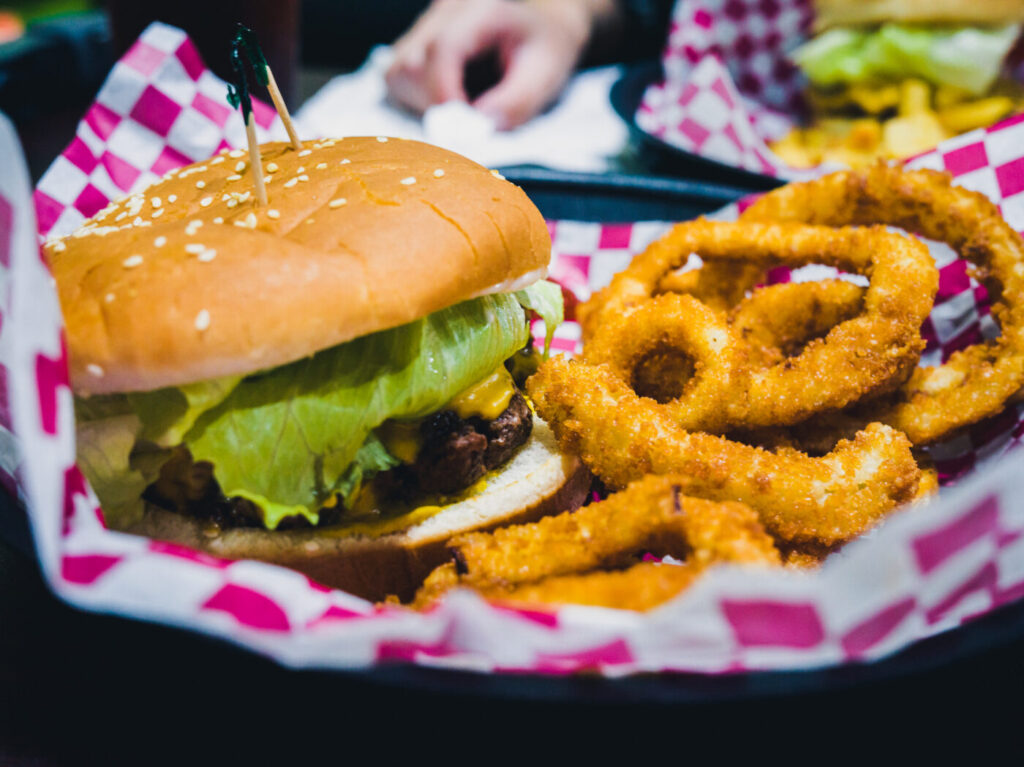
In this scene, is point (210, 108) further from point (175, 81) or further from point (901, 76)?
point (901, 76)

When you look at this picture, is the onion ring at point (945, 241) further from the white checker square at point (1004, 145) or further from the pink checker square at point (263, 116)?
the pink checker square at point (263, 116)

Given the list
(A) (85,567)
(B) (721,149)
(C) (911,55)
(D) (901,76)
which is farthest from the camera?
(D) (901,76)

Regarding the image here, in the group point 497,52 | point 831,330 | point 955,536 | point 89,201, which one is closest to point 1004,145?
point 831,330

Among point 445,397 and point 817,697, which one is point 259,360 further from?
point 817,697

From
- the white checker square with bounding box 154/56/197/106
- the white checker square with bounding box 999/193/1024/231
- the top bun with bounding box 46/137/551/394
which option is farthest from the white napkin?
the top bun with bounding box 46/137/551/394

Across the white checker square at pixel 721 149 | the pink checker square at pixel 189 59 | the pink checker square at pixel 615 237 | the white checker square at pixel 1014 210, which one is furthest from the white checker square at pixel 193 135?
the white checker square at pixel 1014 210

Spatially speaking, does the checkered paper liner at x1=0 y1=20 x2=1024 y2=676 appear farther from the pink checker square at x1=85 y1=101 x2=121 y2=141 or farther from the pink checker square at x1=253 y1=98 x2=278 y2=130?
the pink checker square at x1=253 y1=98 x2=278 y2=130
